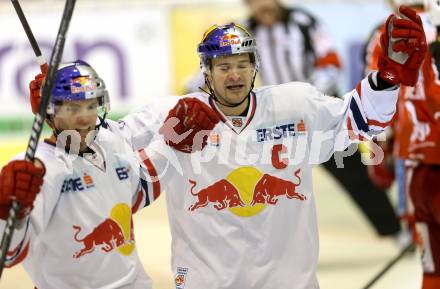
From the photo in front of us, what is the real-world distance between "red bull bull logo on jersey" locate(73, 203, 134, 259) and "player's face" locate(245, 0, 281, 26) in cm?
312

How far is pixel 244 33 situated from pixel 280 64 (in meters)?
3.07

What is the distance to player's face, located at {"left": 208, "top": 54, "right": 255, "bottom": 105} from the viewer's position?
9.37 ft

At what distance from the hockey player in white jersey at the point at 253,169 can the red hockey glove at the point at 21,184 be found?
1.77ft

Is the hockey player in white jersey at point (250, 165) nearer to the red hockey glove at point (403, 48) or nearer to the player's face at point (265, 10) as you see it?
the red hockey glove at point (403, 48)

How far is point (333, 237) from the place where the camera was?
6184 millimetres

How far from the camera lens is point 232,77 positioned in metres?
2.85

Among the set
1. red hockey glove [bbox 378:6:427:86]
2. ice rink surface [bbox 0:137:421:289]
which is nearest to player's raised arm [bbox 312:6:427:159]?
red hockey glove [bbox 378:6:427:86]

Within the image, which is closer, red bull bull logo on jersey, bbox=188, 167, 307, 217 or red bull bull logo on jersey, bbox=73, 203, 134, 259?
red bull bull logo on jersey, bbox=73, 203, 134, 259

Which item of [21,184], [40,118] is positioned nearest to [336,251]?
[40,118]

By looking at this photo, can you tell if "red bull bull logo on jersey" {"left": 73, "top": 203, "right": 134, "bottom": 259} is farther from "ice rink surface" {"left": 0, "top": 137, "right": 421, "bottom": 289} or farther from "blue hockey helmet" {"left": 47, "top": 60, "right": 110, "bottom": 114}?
"ice rink surface" {"left": 0, "top": 137, "right": 421, "bottom": 289}

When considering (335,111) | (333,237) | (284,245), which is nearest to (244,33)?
(335,111)

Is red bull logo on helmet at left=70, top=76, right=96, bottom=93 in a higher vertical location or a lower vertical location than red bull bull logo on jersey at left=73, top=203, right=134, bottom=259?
higher

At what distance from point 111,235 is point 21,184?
1.39 ft

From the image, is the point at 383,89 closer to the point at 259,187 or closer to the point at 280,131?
the point at 280,131
